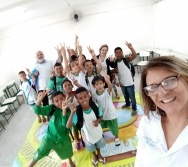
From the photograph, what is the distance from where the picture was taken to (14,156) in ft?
10.9

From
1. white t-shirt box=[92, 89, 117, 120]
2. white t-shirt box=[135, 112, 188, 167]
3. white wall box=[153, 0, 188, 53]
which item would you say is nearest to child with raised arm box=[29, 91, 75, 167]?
white t-shirt box=[92, 89, 117, 120]

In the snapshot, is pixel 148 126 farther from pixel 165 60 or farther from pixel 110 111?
pixel 110 111

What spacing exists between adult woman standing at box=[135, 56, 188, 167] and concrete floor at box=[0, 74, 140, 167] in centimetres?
306

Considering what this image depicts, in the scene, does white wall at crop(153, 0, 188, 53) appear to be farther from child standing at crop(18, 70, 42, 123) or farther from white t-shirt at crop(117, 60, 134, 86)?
child standing at crop(18, 70, 42, 123)

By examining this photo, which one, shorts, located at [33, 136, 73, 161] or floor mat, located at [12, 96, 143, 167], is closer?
shorts, located at [33, 136, 73, 161]

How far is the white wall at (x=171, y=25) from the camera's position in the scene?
4449 millimetres

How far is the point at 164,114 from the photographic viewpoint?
1092 mm

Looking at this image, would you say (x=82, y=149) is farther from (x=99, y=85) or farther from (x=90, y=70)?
(x=90, y=70)

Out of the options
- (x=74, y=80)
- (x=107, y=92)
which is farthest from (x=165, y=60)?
(x=74, y=80)

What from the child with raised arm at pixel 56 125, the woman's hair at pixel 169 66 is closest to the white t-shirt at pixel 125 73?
the child with raised arm at pixel 56 125

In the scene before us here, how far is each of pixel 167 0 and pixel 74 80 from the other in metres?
4.41

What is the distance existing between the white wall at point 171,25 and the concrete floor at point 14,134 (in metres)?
1.77

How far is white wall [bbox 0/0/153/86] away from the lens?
683cm

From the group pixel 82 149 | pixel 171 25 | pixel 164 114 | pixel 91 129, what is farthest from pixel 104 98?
pixel 171 25
